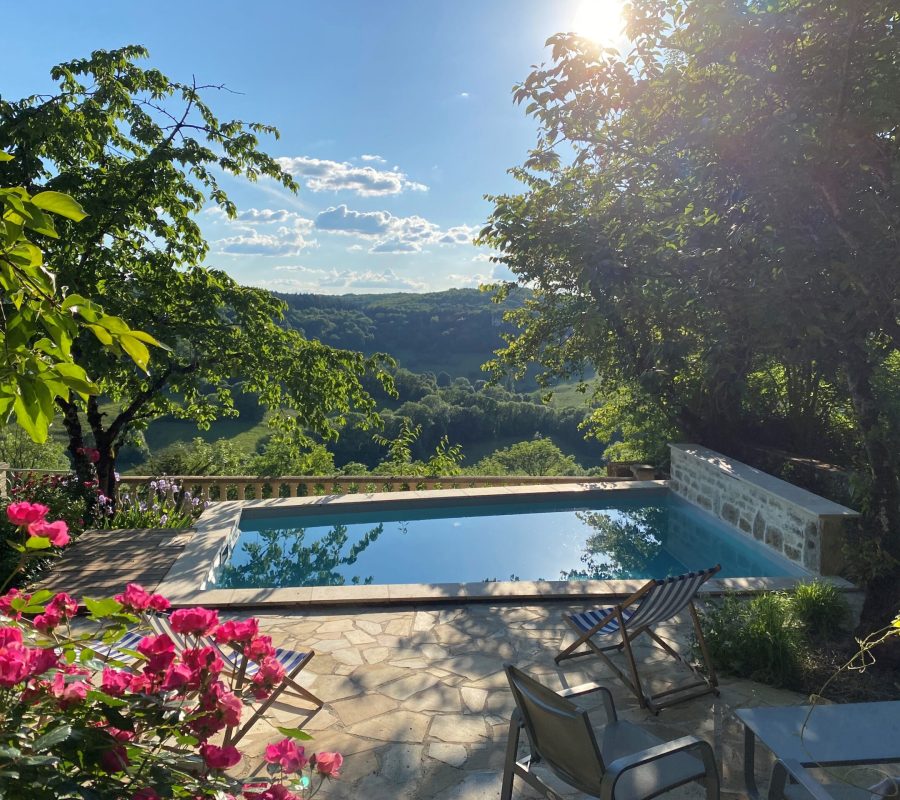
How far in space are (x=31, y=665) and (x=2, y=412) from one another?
0.56 meters

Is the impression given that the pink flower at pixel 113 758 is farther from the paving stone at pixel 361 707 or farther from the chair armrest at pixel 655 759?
the paving stone at pixel 361 707

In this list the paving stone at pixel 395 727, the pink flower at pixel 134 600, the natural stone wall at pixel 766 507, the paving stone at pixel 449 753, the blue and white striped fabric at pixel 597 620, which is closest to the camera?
the pink flower at pixel 134 600

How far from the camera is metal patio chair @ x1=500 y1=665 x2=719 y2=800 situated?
215 centimetres

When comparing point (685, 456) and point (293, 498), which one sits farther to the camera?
point (685, 456)

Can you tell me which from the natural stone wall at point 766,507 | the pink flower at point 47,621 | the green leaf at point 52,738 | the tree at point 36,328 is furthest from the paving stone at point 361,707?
the natural stone wall at point 766,507

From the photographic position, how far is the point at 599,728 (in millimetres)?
3148

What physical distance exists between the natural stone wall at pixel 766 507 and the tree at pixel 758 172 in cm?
116

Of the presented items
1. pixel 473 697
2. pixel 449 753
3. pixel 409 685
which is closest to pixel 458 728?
pixel 449 753

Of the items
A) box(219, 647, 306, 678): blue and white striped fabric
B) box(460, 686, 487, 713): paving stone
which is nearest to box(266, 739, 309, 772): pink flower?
box(219, 647, 306, 678): blue and white striped fabric

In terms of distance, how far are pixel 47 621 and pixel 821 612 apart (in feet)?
14.7

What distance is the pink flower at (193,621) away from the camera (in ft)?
6.30

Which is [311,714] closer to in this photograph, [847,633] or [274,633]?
[274,633]

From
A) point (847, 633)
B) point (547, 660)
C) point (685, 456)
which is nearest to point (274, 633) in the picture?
point (547, 660)

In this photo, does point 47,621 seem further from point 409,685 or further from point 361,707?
point 409,685
